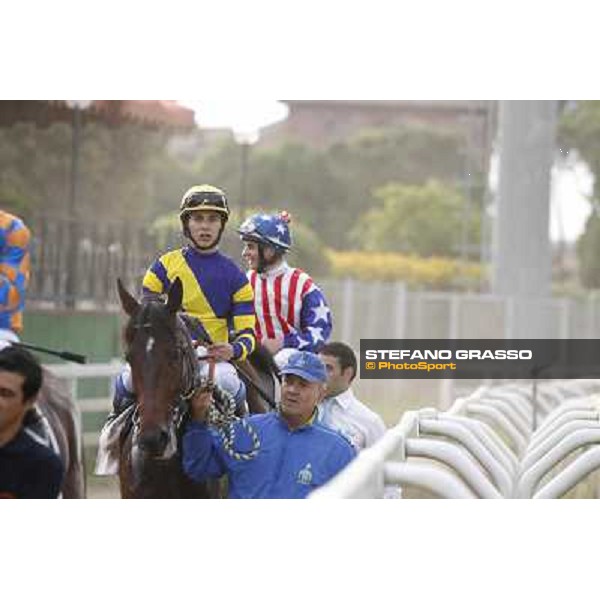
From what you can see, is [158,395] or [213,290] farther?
[213,290]

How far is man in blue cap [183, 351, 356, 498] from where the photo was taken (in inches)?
137

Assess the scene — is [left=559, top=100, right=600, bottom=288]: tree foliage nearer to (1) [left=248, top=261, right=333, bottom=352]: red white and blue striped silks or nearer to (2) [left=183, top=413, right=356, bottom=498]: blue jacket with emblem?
(1) [left=248, top=261, right=333, bottom=352]: red white and blue striped silks

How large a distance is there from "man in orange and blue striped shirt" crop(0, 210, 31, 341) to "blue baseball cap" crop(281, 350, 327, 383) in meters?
0.63

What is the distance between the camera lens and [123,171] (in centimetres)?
439

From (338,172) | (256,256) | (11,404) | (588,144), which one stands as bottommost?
(11,404)

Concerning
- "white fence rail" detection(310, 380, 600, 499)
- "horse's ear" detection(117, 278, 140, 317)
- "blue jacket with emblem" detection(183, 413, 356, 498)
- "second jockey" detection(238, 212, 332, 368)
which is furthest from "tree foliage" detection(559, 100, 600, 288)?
"horse's ear" detection(117, 278, 140, 317)

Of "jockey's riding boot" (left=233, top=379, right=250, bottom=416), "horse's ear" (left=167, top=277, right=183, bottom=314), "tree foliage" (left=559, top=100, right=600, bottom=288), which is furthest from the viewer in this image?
"tree foliage" (left=559, top=100, right=600, bottom=288)

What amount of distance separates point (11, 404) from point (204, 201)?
64cm

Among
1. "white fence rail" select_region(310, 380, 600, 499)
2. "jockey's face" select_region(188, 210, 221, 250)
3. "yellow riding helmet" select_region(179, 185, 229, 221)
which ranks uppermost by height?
"yellow riding helmet" select_region(179, 185, 229, 221)

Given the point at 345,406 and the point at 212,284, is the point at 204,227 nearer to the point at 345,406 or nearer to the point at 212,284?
the point at 212,284

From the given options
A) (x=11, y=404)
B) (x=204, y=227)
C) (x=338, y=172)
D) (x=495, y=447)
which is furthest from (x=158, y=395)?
(x=338, y=172)

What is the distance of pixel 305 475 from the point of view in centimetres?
347

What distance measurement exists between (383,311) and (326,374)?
2.48 feet

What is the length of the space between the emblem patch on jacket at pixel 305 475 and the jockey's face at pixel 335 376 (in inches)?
11.7
